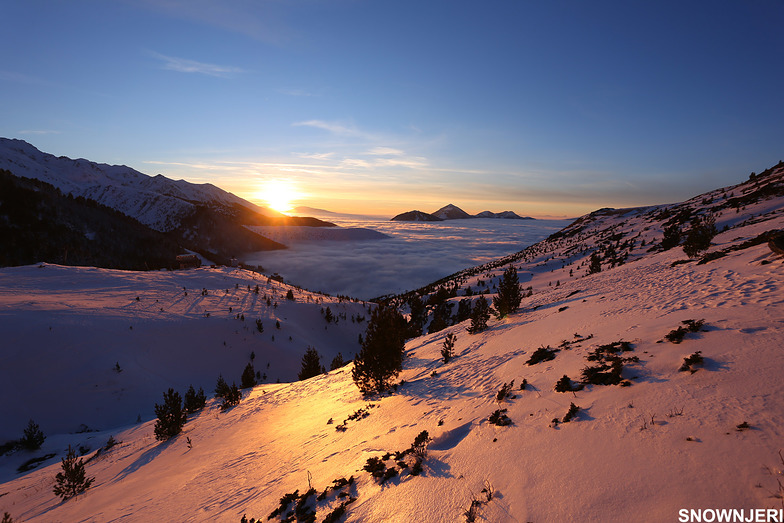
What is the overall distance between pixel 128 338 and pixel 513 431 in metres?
20.4

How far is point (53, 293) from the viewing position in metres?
20.0

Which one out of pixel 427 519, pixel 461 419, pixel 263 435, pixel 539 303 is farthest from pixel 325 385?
pixel 539 303

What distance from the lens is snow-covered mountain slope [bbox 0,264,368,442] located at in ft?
42.9

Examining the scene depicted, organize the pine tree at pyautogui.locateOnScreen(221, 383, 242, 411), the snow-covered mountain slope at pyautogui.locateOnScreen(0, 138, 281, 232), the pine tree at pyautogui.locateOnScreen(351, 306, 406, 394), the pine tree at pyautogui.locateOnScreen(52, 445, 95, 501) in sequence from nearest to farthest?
the pine tree at pyautogui.locateOnScreen(52, 445, 95, 501) → the pine tree at pyautogui.locateOnScreen(351, 306, 406, 394) → the pine tree at pyautogui.locateOnScreen(221, 383, 242, 411) → the snow-covered mountain slope at pyautogui.locateOnScreen(0, 138, 281, 232)

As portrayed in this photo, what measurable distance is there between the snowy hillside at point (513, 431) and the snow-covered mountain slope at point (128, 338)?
0.88 ft

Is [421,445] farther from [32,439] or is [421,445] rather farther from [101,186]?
[101,186]

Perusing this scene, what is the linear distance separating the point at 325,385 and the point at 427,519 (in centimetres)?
987

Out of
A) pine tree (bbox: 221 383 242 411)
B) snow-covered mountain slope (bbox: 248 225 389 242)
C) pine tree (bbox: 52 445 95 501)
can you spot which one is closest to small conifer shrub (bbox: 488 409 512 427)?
pine tree (bbox: 52 445 95 501)

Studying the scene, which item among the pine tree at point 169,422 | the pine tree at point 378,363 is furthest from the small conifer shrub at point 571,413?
the pine tree at point 169,422

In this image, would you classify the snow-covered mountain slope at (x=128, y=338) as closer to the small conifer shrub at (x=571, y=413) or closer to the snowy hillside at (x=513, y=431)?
the snowy hillside at (x=513, y=431)

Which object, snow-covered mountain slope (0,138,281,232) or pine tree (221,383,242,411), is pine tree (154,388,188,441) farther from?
snow-covered mountain slope (0,138,281,232)

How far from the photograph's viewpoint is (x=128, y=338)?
16.9 m

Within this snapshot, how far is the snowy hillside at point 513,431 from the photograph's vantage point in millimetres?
3297

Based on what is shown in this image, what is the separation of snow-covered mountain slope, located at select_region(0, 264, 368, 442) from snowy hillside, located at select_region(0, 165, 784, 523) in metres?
0.27
